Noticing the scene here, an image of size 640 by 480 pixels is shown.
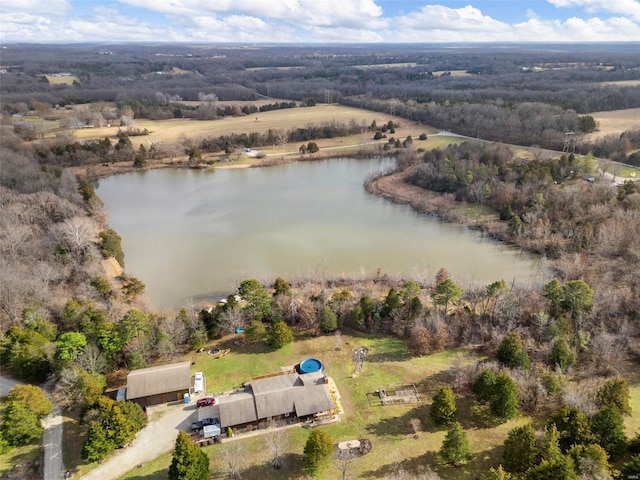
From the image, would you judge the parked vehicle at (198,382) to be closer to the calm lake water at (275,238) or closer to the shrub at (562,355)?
the calm lake water at (275,238)

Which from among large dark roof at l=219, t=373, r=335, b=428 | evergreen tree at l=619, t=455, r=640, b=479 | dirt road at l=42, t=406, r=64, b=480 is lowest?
dirt road at l=42, t=406, r=64, b=480

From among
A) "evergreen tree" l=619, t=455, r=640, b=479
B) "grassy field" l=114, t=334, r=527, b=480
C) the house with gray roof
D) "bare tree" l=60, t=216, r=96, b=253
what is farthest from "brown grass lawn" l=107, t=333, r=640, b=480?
"bare tree" l=60, t=216, r=96, b=253

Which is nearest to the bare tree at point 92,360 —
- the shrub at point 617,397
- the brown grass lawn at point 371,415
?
the brown grass lawn at point 371,415

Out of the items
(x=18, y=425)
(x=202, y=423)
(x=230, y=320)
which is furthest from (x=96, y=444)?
(x=230, y=320)

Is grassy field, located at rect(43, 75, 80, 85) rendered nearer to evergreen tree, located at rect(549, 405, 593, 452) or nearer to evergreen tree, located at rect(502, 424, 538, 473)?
evergreen tree, located at rect(502, 424, 538, 473)

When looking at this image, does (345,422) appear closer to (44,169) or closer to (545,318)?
(545,318)
